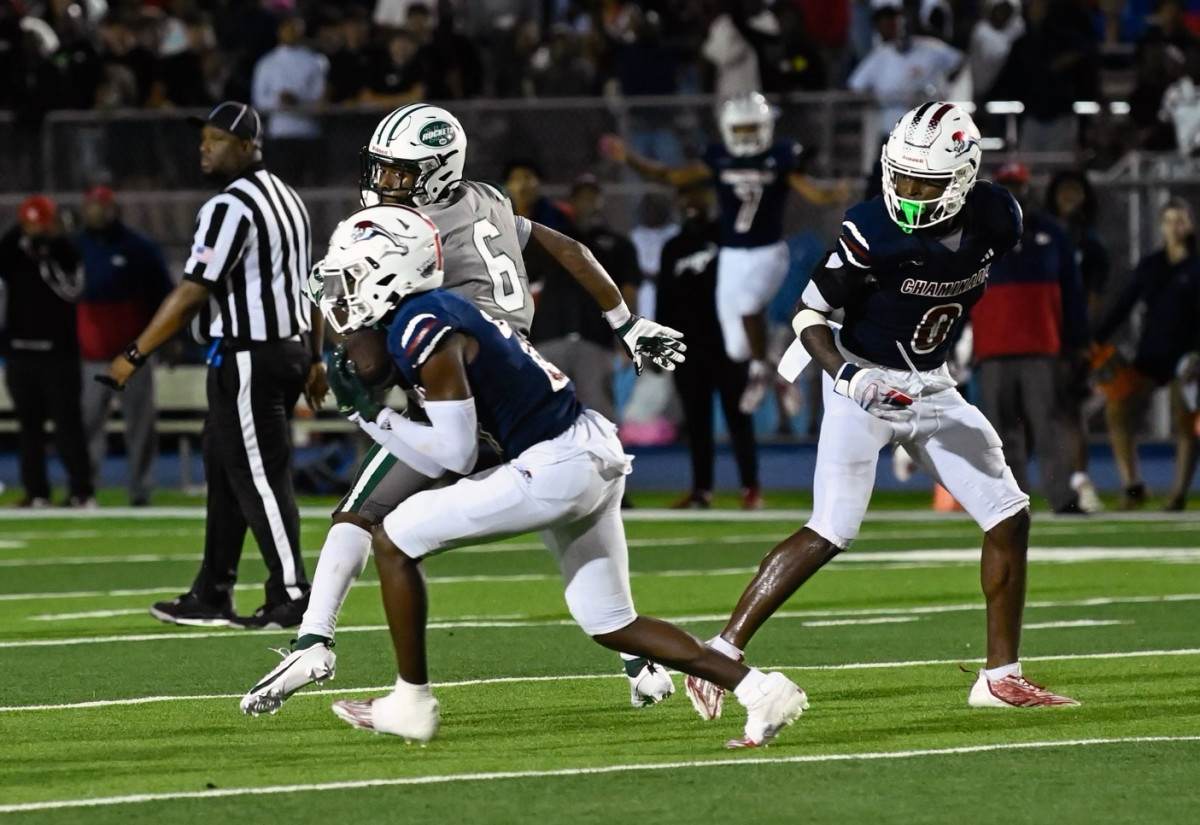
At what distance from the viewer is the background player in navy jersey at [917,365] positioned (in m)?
6.63

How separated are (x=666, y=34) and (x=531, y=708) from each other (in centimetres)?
1359

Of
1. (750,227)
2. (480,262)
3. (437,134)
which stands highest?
(437,134)

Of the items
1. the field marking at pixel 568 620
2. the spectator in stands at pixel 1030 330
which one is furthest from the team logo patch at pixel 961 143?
the spectator in stands at pixel 1030 330

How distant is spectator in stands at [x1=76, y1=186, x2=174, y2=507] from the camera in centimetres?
1495

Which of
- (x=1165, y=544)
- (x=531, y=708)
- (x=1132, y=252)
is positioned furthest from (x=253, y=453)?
(x=1132, y=252)

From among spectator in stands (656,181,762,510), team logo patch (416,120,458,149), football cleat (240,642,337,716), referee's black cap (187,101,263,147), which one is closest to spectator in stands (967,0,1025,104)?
spectator in stands (656,181,762,510)

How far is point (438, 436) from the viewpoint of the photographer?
568 cm

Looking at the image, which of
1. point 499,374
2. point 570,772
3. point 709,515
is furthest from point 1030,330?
point 570,772

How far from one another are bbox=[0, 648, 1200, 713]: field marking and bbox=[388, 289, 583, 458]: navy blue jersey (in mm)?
1448

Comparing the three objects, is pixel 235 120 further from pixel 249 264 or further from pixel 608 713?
pixel 608 713

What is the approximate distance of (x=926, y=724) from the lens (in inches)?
249

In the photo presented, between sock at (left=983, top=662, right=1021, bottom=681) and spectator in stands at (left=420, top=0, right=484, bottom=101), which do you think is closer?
sock at (left=983, top=662, right=1021, bottom=681)

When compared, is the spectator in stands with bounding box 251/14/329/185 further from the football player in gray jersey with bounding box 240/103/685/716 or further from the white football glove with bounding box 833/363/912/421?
the white football glove with bounding box 833/363/912/421

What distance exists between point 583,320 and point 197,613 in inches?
223
